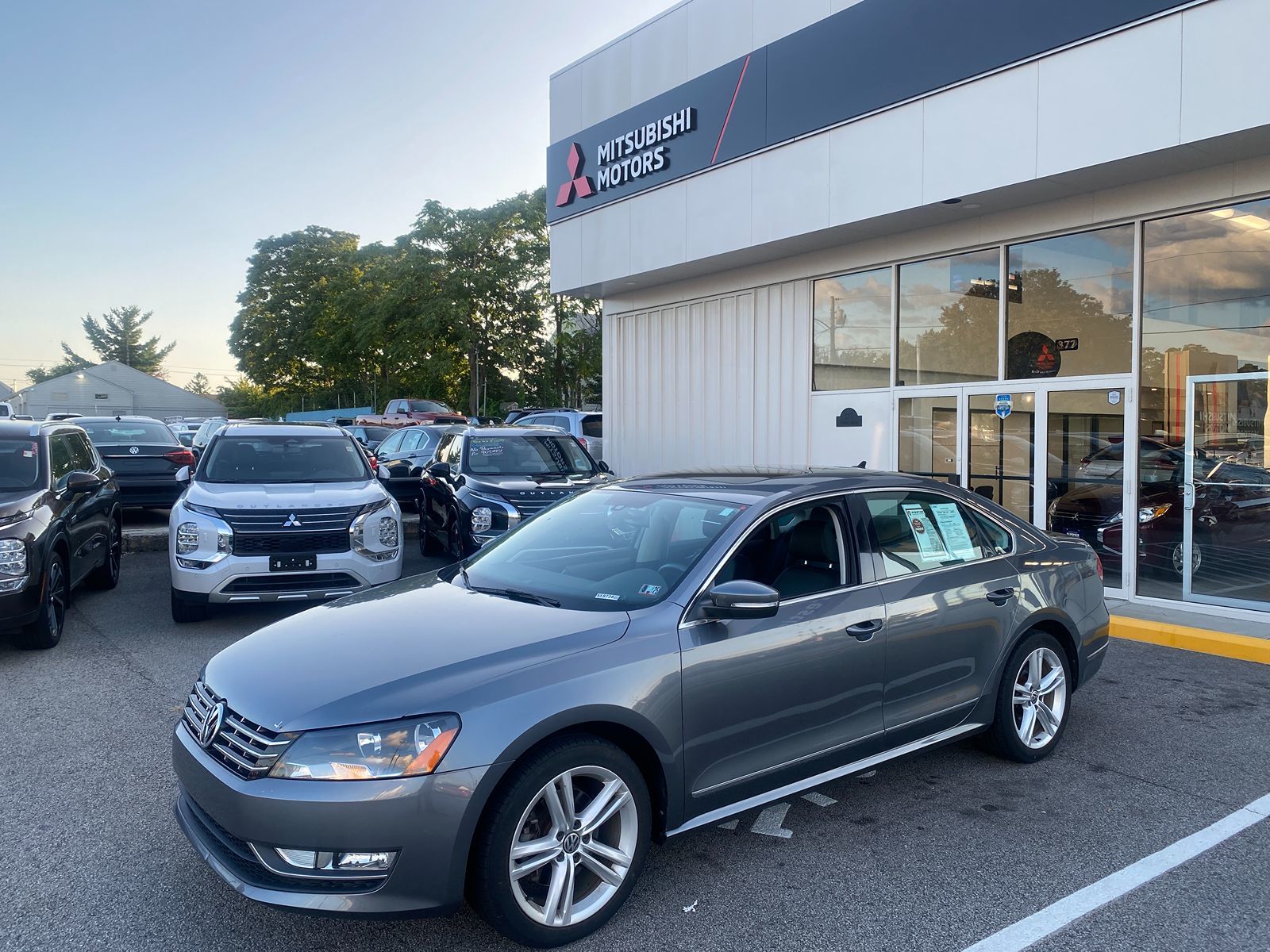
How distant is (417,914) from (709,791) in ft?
3.76

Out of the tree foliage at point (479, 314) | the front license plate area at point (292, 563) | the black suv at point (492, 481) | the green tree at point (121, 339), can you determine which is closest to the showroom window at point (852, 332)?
the black suv at point (492, 481)

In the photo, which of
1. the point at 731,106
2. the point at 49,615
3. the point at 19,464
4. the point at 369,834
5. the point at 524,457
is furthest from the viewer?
the point at 731,106

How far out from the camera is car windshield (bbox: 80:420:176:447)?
13.2 m

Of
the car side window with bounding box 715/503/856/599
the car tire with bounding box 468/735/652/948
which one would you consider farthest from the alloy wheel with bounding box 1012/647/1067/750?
the car tire with bounding box 468/735/652/948

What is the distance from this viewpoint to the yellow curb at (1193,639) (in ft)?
22.9

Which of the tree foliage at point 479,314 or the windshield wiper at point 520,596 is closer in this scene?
the windshield wiper at point 520,596

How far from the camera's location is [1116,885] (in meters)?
3.44

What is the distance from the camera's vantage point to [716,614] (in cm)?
344

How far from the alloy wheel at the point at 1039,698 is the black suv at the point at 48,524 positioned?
6.50 meters

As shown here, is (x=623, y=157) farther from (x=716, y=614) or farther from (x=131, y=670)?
(x=716, y=614)

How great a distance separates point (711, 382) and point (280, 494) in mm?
7135

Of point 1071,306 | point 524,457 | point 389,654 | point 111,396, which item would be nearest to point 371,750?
point 389,654

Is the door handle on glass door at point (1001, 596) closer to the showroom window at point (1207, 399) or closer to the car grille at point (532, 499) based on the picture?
the showroom window at point (1207, 399)

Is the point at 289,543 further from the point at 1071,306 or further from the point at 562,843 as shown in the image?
the point at 1071,306
